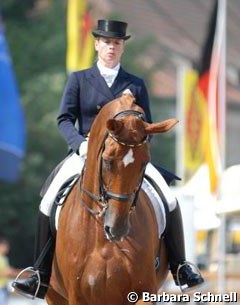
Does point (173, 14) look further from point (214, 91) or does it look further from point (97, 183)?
point (97, 183)

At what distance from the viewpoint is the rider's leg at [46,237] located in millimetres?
10891

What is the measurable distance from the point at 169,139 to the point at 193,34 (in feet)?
53.8

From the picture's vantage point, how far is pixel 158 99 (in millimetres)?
54094

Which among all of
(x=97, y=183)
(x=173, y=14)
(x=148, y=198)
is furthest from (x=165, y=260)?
(x=173, y=14)

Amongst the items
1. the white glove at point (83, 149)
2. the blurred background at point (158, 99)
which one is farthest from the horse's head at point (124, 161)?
the blurred background at point (158, 99)

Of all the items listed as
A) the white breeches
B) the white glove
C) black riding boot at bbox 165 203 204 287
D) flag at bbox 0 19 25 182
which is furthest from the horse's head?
flag at bbox 0 19 25 182

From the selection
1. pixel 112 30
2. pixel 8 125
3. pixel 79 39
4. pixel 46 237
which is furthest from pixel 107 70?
pixel 79 39

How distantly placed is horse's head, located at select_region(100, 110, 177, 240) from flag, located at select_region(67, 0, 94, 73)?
31.4 ft

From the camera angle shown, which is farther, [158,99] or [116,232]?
[158,99]

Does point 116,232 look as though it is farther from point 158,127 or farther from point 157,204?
point 157,204

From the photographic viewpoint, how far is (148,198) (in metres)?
10.7

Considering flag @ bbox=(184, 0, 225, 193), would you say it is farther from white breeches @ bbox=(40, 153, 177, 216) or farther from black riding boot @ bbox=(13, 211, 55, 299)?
black riding boot @ bbox=(13, 211, 55, 299)

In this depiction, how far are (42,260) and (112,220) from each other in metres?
1.60

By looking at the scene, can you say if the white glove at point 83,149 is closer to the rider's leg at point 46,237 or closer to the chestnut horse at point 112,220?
the chestnut horse at point 112,220
